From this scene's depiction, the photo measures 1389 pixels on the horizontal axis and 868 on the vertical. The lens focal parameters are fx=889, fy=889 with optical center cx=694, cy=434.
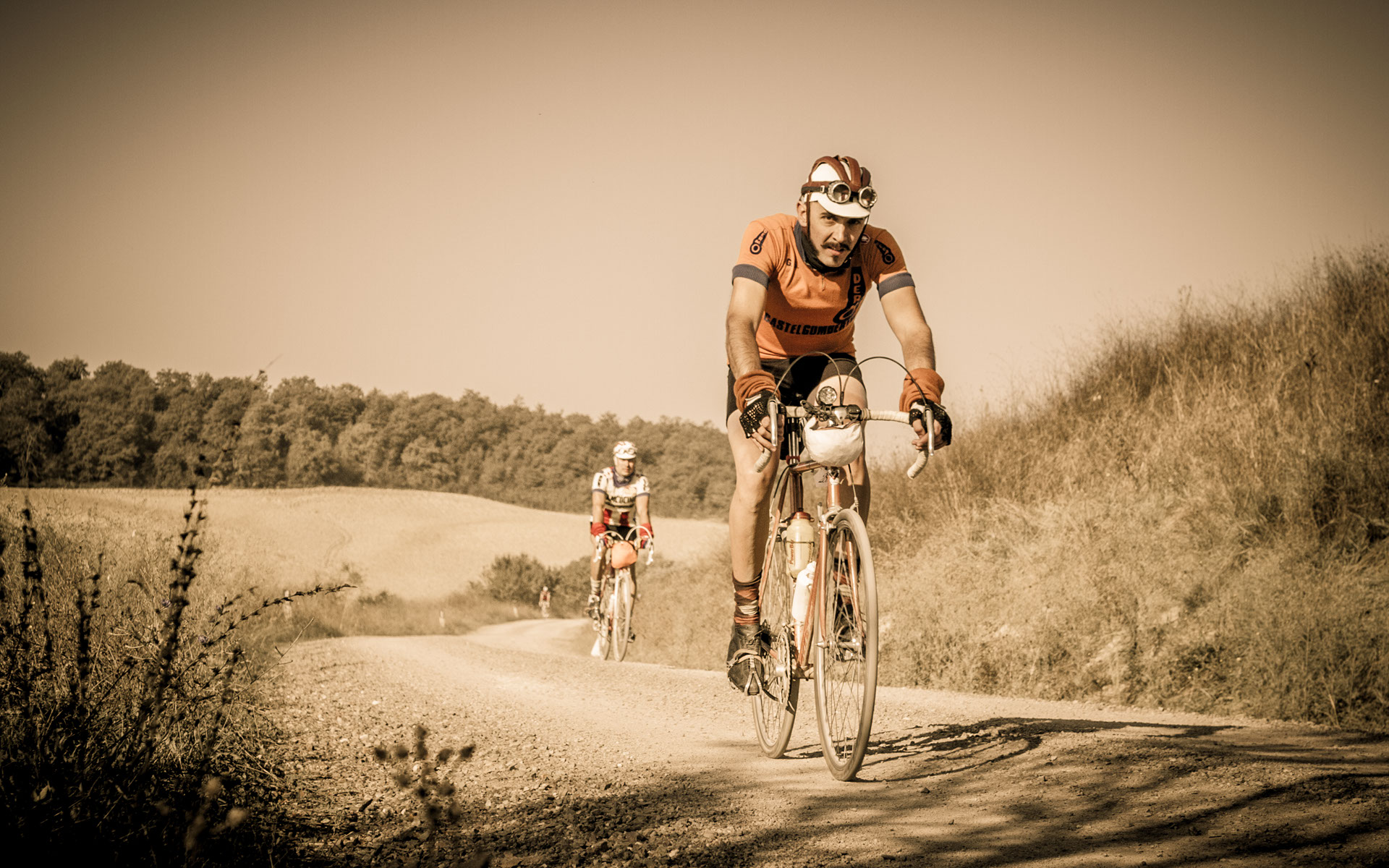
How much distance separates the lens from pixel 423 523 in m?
62.0

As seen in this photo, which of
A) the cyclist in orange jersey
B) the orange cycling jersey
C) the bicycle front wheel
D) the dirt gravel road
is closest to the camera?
the dirt gravel road

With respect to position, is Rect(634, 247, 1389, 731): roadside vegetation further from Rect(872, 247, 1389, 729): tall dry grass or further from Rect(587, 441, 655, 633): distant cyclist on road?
Rect(587, 441, 655, 633): distant cyclist on road

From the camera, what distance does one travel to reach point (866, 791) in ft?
11.9

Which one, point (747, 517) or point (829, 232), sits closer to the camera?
point (829, 232)

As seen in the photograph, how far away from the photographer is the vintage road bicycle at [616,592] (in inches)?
522

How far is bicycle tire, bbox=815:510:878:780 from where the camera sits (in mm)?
3697

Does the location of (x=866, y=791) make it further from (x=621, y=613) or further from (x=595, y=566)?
(x=595, y=566)

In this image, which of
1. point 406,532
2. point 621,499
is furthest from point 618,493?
point 406,532

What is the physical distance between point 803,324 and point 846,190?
2.38 ft

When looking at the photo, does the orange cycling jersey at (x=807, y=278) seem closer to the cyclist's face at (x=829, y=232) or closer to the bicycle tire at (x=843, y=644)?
the cyclist's face at (x=829, y=232)

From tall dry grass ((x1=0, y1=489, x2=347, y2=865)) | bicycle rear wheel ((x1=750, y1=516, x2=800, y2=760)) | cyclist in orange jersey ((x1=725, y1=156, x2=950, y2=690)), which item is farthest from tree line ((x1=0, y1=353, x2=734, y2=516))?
bicycle rear wheel ((x1=750, y1=516, x2=800, y2=760))

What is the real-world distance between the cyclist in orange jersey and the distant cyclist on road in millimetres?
8389

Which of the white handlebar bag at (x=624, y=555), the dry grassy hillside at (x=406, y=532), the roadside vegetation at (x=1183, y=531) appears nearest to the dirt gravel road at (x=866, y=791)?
the roadside vegetation at (x=1183, y=531)

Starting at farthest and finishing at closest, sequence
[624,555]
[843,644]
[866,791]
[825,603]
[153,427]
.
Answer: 1. [624,555]
2. [153,427]
3. [825,603]
4. [843,644]
5. [866,791]
